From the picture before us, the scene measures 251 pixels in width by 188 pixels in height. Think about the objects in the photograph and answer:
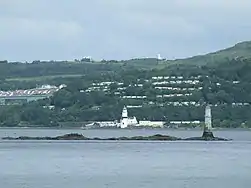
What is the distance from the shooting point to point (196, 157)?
333 ft

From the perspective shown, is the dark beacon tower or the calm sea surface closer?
the calm sea surface

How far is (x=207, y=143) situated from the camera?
139 meters

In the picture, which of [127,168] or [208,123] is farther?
[208,123]

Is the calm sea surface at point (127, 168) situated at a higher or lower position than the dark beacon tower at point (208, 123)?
lower

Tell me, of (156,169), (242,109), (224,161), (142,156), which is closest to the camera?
(156,169)

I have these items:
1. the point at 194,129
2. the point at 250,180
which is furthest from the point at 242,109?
the point at 250,180

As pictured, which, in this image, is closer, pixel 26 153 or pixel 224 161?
pixel 224 161

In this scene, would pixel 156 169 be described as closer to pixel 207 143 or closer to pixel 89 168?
pixel 89 168

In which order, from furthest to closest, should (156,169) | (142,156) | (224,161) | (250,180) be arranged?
(142,156) → (224,161) → (156,169) → (250,180)

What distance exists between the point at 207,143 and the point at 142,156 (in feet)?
121

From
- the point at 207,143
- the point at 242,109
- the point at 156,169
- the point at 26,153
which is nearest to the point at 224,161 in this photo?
the point at 156,169

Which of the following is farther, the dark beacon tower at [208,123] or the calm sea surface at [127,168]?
the dark beacon tower at [208,123]

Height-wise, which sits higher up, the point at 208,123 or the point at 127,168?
the point at 208,123

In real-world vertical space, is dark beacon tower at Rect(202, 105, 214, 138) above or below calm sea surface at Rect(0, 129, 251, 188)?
above
